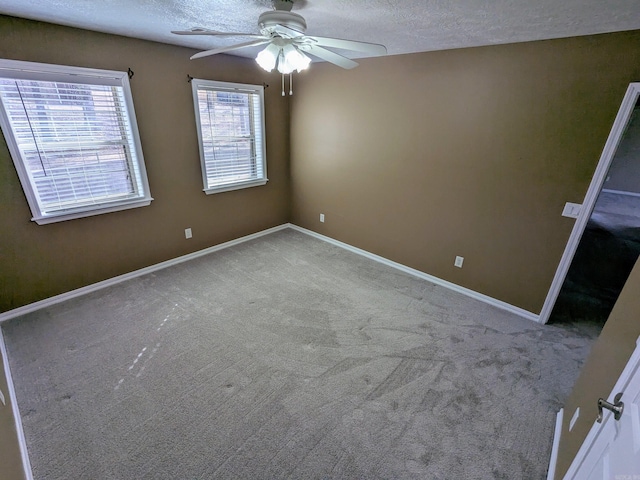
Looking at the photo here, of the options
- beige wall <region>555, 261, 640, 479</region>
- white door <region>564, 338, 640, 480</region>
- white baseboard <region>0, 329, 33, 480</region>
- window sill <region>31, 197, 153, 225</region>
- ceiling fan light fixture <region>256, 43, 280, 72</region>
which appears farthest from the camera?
window sill <region>31, 197, 153, 225</region>

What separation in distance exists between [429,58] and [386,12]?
1.32 metres

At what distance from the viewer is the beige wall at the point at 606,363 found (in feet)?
3.55

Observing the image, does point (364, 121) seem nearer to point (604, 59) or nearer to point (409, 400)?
point (604, 59)

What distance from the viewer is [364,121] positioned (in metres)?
3.47

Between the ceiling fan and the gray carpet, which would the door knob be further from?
the ceiling fan

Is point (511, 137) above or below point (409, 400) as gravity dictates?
above

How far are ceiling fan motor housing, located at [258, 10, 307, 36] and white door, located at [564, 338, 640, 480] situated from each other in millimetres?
1932

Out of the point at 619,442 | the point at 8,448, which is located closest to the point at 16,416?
the point at 8,448

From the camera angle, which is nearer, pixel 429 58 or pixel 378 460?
pixel 378 460

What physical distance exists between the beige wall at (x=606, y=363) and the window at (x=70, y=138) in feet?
12.5

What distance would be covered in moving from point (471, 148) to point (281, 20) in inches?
84.0

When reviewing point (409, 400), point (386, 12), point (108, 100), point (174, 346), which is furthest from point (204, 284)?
point (386, 12)

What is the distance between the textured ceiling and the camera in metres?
1.63

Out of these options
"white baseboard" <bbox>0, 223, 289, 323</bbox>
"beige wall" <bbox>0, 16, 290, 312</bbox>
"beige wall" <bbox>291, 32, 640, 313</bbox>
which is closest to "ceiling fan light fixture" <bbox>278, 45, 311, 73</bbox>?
"beige wall" <bbox>291, 32, 640, 313</bbox>
